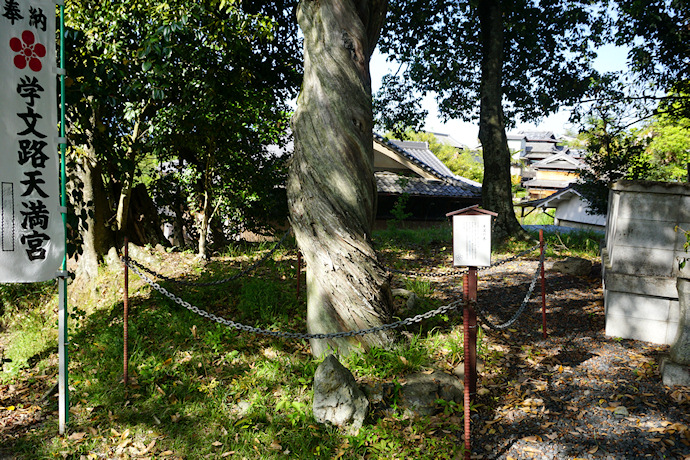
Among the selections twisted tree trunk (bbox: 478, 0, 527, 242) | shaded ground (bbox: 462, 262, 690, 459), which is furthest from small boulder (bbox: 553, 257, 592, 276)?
twisted tree trunk (bbox: 478, 0, 527, 242)

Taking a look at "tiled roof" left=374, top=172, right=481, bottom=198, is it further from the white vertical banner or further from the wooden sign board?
the white vertical banner

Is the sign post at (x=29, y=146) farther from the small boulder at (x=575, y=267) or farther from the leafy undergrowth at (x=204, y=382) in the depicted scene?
the small boulder at (x=575, y=267)

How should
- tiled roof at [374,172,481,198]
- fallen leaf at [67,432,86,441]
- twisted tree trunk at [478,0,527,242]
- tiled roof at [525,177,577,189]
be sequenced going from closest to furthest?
1. fallen leaf at [67,432,86,441]
2. twisted tree trunk at [478,0,527,242]
3. tiled roof at [374,172,481,198]
4. tiled roof at [525,177,577,189]

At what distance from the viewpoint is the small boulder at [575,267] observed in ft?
28.3

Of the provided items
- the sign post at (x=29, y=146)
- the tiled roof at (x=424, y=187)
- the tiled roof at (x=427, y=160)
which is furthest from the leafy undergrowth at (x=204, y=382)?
the tiled roof at (x=427, y=160)

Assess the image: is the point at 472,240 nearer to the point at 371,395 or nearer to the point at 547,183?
the point at 371,395

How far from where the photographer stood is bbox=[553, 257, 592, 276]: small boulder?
28.3ft

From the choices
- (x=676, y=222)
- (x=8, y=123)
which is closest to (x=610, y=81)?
(x=676, y=222)

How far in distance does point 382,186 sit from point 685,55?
10.1m

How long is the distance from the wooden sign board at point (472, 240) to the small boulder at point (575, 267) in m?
5.17

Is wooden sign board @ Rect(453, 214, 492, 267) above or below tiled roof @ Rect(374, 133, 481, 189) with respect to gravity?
below

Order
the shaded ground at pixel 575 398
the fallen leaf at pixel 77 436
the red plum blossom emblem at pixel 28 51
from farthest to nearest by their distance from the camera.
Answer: the fallen leaf at pixel 77 436 < the red plum blossom emblem at pixel 28 51 < the shaded ground at pixel 575 398

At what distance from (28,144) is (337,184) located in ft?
9.55

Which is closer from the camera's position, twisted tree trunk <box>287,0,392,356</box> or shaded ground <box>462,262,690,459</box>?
shaded ground <box>462,262,690,459</box>
